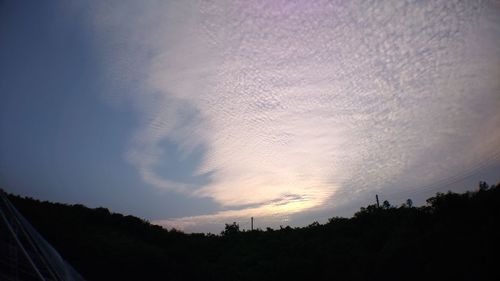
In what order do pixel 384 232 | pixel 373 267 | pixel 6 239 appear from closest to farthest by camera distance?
1. pixel 6 239
2. pixel 373 267
3. pixel 384 232

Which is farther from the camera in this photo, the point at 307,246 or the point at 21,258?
the point at 307,246

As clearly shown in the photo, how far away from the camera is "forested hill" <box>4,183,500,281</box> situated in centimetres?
1280

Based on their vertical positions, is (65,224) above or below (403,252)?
above

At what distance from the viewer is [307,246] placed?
24.5 m

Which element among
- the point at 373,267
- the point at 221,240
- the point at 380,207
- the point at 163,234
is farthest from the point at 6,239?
the point at 380,207

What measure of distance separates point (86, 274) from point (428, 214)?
2184 cm

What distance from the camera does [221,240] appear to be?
35.5 meters

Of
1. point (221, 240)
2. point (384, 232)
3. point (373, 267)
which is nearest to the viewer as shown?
point (373, 267)

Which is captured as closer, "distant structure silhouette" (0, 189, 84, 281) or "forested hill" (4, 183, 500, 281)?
"distant structure silhouette" (0, 189, 84, 281)

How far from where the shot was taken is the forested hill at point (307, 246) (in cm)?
1280

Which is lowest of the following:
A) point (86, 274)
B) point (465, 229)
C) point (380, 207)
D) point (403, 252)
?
point (86, 274)

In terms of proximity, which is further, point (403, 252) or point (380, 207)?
point (380, 207)

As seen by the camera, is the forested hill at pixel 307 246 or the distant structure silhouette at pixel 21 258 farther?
the forested hill at pixel 307 246

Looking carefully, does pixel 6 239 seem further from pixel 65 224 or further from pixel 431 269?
pixel 65 224
